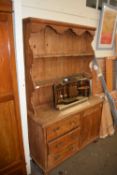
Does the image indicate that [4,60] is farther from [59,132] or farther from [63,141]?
[63,141]

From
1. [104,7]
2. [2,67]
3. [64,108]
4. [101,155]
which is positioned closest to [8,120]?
[2,67]

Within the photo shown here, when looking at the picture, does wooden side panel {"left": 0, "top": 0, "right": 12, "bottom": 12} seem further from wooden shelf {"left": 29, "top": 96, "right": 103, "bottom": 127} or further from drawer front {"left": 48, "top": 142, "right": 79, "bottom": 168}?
drawer front {"left": 48, "top": 142, "right": 79, "bottom": 168}

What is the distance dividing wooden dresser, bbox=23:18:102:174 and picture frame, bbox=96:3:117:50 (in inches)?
16.7

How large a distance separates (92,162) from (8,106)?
147 centimetres

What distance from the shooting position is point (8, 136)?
159 cm

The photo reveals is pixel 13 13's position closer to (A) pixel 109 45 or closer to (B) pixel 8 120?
(B) pixel 8 120

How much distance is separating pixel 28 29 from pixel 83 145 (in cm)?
180

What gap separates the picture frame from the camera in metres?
2.60

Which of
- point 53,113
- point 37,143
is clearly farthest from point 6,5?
point 37,143

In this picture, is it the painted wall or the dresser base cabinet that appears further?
the dresser base cabinet

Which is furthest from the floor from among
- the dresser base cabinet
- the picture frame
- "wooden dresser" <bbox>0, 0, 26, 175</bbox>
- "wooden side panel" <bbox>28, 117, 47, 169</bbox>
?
the picture frame

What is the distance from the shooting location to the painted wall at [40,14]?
1506 millimetres

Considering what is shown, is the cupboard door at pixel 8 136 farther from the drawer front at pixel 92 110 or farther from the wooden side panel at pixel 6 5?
the drawer front at pixel 92 110

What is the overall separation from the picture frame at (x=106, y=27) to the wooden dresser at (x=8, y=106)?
1.78m
